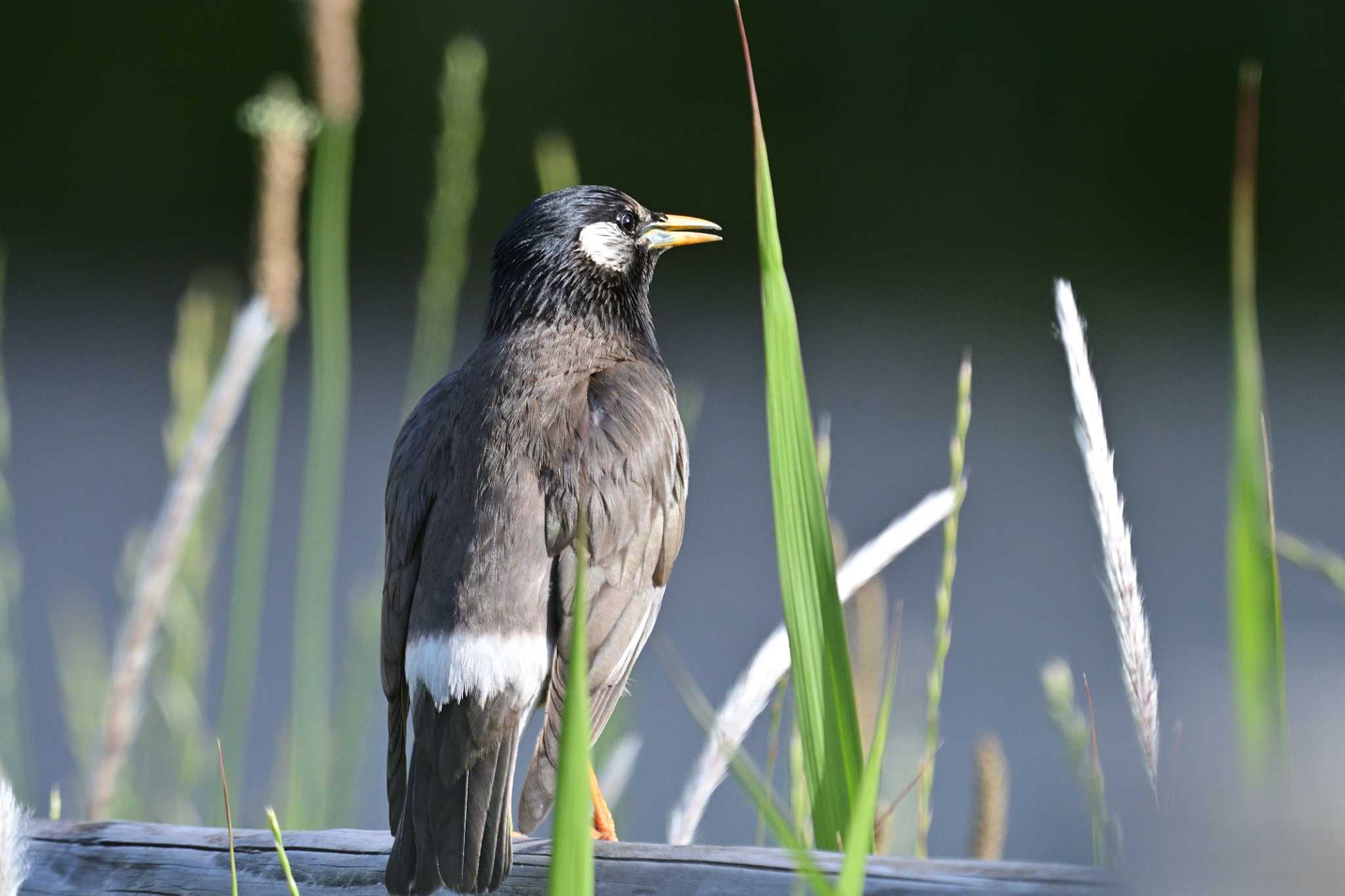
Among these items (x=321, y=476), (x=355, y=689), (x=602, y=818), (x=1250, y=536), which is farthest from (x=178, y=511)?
(x=1250, y=536)

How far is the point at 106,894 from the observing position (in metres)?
1.13

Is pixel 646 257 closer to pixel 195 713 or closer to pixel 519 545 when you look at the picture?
pixel 519 545

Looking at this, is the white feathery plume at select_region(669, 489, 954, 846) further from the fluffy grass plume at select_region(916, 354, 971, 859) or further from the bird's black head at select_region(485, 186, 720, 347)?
the bird's black head at select_region(485, 186, 720, 347)

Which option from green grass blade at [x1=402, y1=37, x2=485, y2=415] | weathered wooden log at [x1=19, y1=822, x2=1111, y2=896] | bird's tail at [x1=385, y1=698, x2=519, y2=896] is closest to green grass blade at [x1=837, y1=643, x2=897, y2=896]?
weathered wooden log at [x1=19, y1=822, x2=1111, y2=896]

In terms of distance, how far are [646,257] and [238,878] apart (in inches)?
39.8

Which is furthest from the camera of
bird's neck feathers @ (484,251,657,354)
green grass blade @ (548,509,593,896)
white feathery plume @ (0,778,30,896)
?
bird's neck feathers @ (484,251,657,354)

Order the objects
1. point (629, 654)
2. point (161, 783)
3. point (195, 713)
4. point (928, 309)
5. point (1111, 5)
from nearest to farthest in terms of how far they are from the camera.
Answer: point (629, 654) < point (195, 713) < point (161, 783) < point (1111, 5) < point (928, 309)

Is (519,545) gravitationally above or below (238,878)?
above

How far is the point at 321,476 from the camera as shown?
141 cm

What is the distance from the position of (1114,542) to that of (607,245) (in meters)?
1.11

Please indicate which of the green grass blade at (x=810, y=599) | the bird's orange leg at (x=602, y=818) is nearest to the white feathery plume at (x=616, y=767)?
the bird's orange leg at (x=602, y=818)

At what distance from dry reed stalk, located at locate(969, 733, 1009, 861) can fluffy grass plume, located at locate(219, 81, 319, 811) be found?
0.75m

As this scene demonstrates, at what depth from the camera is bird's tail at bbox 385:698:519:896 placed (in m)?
1.11

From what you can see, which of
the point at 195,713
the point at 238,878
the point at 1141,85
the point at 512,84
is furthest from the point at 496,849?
the point at 1141,85
